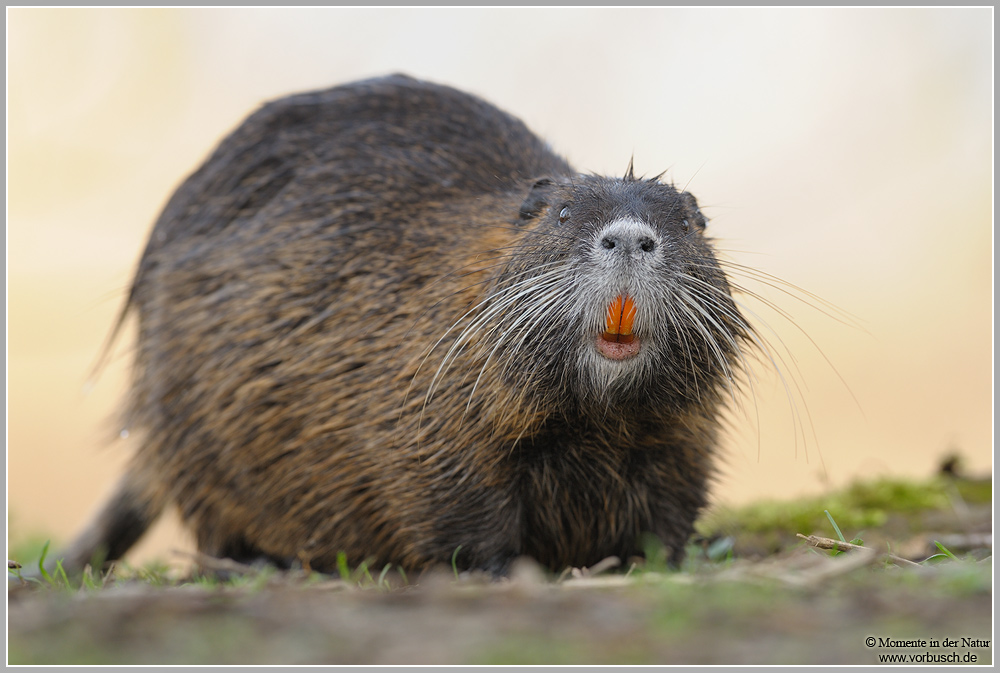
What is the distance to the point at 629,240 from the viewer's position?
3230mm

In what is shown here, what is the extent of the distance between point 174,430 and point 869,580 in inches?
145

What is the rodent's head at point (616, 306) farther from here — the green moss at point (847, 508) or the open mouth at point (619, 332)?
the green moss at point (847, 508)

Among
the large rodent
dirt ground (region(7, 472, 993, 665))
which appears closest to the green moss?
the large rodent

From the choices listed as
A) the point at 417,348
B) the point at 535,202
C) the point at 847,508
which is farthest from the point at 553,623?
the point at 847,508

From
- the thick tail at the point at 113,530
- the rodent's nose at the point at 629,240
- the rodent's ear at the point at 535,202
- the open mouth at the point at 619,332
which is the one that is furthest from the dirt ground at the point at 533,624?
the thick tail at the point at 113,530

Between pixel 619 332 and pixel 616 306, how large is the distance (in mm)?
103

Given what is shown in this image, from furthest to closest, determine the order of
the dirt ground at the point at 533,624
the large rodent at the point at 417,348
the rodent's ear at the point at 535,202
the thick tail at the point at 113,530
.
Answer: the thick tail at the point at 113,530
the rodent's ear at the point at 535,202
the large rodent at the point at 417,348
the dirt ground at the point at 533,624

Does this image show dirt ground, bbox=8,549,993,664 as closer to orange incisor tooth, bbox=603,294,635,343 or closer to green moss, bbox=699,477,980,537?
orange incisor tooth, bbox=603,294,635,343

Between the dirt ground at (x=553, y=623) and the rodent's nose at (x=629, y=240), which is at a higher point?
the rodent's nose at (x=629, y=240)

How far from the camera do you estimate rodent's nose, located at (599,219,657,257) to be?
3230 mm

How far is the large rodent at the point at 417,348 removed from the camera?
3486 mm

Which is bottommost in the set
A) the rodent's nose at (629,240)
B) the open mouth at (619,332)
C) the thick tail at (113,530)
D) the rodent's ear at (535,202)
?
the thick tail at (113,530)

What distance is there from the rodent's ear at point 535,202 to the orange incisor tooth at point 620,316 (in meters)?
0.86

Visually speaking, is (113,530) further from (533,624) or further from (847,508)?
(847,508)
